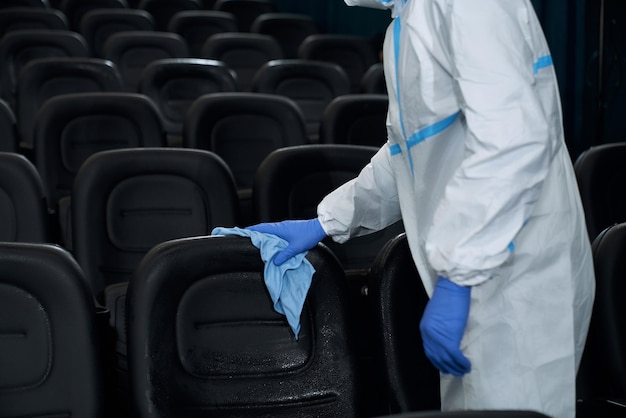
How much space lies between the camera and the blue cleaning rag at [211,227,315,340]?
1753mm

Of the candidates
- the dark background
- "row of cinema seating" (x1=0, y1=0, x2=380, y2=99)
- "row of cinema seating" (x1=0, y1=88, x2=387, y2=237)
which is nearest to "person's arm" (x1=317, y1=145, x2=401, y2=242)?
"row of cinema seating" (x1=0, y1=88, x2=387, y2=237)

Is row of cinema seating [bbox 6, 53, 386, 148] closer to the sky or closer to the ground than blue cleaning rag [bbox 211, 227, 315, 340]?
closer to the ground

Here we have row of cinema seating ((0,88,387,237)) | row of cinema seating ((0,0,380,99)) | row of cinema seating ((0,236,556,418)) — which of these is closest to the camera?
row of cinema seating ((0,236,556,418))

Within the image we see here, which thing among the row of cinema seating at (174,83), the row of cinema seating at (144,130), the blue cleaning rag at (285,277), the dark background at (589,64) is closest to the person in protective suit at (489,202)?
the blue cleaning rag at (285,277)

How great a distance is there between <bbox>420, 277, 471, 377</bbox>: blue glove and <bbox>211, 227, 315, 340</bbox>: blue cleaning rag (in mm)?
420

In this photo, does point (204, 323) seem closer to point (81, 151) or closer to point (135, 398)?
Result: point (135, 398)

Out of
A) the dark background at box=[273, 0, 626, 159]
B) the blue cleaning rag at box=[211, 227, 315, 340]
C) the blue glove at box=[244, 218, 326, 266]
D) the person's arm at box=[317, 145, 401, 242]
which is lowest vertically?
the dark background at box=[273, 0, 626, 159]

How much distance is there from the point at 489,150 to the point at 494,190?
0.06 m

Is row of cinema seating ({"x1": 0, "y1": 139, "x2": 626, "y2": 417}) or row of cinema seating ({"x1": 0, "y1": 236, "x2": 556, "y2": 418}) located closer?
row of cinema seating ({"x1": 0, "y1": 236, "x2": 556, "y2": 418})

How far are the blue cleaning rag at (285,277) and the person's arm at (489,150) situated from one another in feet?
1.54

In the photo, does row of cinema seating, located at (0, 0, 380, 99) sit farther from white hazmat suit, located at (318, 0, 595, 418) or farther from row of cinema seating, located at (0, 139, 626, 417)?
white hazmat suit, located at (318, 0, 595, 418)

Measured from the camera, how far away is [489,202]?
1294 mm

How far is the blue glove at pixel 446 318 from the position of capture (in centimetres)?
135

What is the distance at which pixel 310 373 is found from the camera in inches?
71.1
